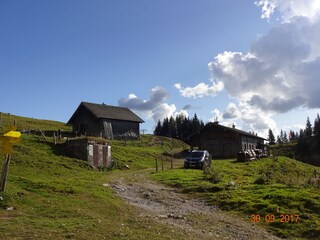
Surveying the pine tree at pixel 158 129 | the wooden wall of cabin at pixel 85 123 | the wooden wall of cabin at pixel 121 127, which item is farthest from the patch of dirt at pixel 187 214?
the pine tree at pixel 158 129

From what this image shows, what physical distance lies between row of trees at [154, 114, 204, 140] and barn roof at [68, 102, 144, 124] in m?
54.8

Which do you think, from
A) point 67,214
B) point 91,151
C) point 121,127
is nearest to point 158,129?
point 121,127

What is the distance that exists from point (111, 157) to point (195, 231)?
28.6 m

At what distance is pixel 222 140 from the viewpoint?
2670 inches

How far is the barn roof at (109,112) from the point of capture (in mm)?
68938

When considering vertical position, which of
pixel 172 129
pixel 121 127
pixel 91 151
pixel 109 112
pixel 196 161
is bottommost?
pixel 196 161

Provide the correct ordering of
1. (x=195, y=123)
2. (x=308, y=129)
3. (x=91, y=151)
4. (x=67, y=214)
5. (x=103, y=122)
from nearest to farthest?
(x=67, y=214) → (x=91, y=151) → (x=103, y=122) → (x=195, y=123) → (x=308, y=129)

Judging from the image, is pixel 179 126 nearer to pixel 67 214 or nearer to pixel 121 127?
pixel 121 127

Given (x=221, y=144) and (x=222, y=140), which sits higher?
(x=222, y=140)

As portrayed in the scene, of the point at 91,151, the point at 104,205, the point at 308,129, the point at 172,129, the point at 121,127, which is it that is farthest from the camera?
the point at 308,129

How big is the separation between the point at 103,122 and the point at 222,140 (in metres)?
20.5

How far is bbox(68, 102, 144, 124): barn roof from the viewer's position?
226 ft

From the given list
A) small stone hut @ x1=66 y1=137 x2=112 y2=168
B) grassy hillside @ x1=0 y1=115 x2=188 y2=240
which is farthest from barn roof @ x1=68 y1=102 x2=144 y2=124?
grassy hillside @ x1=0 y1=115 x2=188 y2=240

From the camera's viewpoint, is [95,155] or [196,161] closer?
[95,155]
